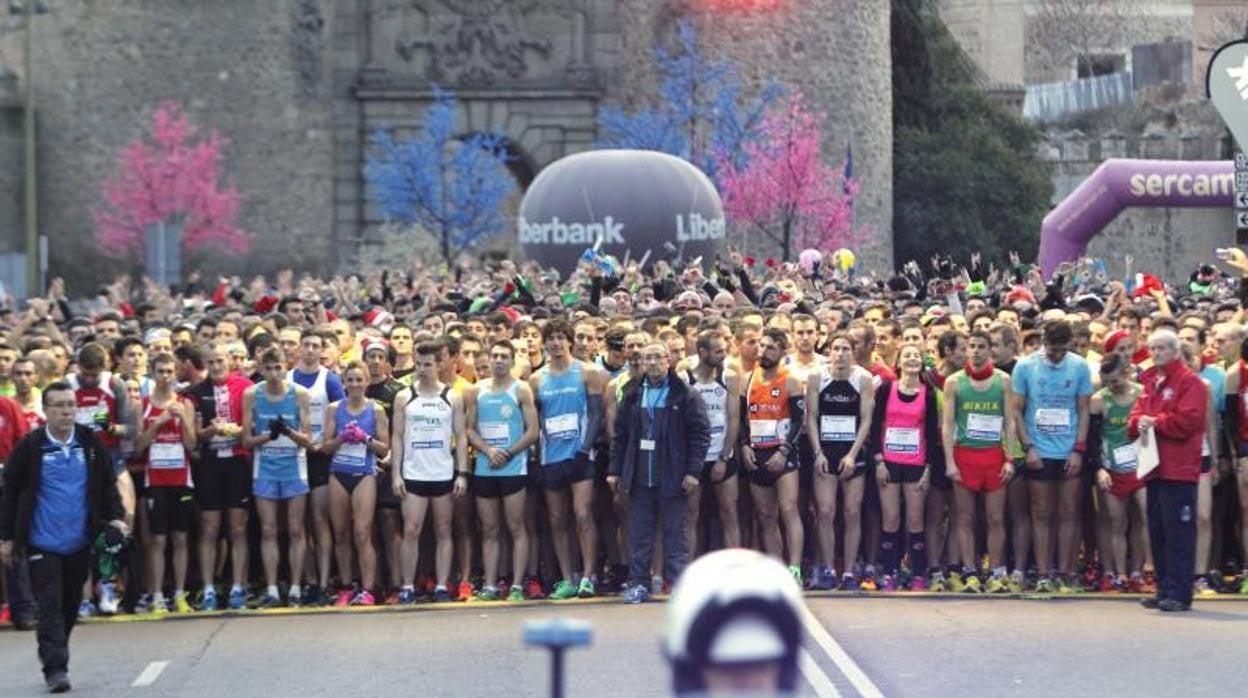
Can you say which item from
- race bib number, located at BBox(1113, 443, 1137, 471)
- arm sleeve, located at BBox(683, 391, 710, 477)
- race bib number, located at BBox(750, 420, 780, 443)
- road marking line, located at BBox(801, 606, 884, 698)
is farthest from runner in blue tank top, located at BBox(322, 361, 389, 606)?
race bib number, located at BBox(1113, 443, 1137, 471)

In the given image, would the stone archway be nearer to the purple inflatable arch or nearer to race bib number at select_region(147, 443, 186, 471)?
the purple inflatable arch

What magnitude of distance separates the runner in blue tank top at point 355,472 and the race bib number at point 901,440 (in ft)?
9.91

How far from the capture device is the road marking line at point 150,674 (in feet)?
46.2

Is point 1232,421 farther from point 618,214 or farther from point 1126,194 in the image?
point 1126,194

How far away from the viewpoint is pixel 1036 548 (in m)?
17.6

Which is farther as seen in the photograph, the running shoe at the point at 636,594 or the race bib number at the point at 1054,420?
the race bib number at the point at 1054,420

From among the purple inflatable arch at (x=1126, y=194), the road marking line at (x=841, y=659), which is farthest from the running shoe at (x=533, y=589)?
the purple inflatable arch at (x=1126, y=194)

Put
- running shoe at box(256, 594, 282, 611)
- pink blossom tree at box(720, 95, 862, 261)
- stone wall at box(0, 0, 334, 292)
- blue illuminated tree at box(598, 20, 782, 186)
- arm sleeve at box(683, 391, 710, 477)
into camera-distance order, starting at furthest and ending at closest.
Answer: stone wall at box(0, 0, 334, 292)
blue illuminated tree at box(598, 20, 782, 186)
pink blossom tree at box(720, 95, 862, 261)
running shoe at box(256, 594, 282, 611)
arm sleeve at box(683, 391, 710, 477)

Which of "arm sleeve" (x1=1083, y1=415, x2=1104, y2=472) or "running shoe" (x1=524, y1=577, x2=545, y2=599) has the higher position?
"arm sleeve" (x1=1083, y1=415, x2=1104, y2=472)

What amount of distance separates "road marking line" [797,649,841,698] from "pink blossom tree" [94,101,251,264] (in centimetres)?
4071

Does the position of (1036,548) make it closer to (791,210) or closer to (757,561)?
(757,561)

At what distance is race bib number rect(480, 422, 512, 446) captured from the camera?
57.1 ft

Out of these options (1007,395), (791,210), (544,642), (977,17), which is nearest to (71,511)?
(1007,395)

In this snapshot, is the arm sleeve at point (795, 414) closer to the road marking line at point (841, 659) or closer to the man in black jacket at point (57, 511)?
the road marking line at point (841, 659)
